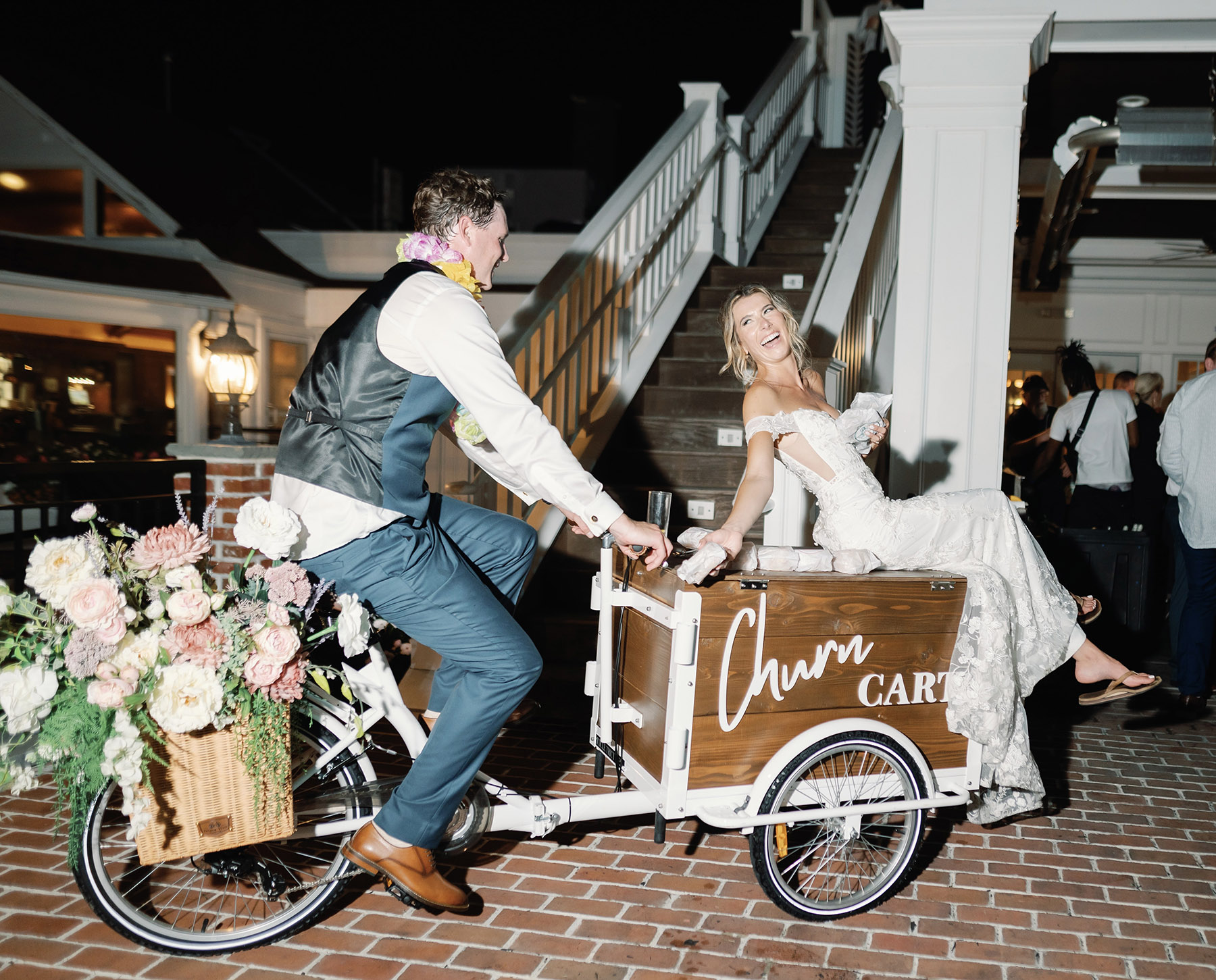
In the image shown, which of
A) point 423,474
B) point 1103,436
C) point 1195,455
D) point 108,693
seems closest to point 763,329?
point 423,474

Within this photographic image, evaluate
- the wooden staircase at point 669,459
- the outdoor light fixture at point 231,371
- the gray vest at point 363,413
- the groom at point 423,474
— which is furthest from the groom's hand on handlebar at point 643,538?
the outdoor light fixture at point 231,371

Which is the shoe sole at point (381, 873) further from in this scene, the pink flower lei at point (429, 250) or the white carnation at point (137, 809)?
the pink flower lei at point (429, 250)

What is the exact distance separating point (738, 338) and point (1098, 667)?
1.63m

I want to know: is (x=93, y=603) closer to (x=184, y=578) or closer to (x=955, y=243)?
(x=184, y=578)

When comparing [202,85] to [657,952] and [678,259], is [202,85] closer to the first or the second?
[678,259]

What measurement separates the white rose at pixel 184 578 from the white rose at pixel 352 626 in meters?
0.34

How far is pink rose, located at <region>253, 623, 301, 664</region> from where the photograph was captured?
217 centimetres

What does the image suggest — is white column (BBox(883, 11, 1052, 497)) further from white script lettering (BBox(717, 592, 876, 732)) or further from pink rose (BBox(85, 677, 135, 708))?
pink rose (BBox(85, 677, 135, 708))

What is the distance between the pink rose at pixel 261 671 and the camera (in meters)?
2.14

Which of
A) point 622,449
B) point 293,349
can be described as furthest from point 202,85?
point 622,449

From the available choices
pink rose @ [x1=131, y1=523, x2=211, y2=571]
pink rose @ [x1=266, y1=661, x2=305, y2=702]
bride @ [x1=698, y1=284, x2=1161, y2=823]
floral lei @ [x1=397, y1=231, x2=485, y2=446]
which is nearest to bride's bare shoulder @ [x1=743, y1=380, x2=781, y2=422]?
bride @ [x1=698, y1=284, x2=1161, y2=823]

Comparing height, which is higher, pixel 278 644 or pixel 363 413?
pixel 363 413

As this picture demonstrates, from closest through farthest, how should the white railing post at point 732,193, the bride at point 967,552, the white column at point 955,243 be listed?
the bride at point 967,552, the white column at point 955,243, the white railing post at point 732,193

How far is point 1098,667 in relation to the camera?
309 cm
